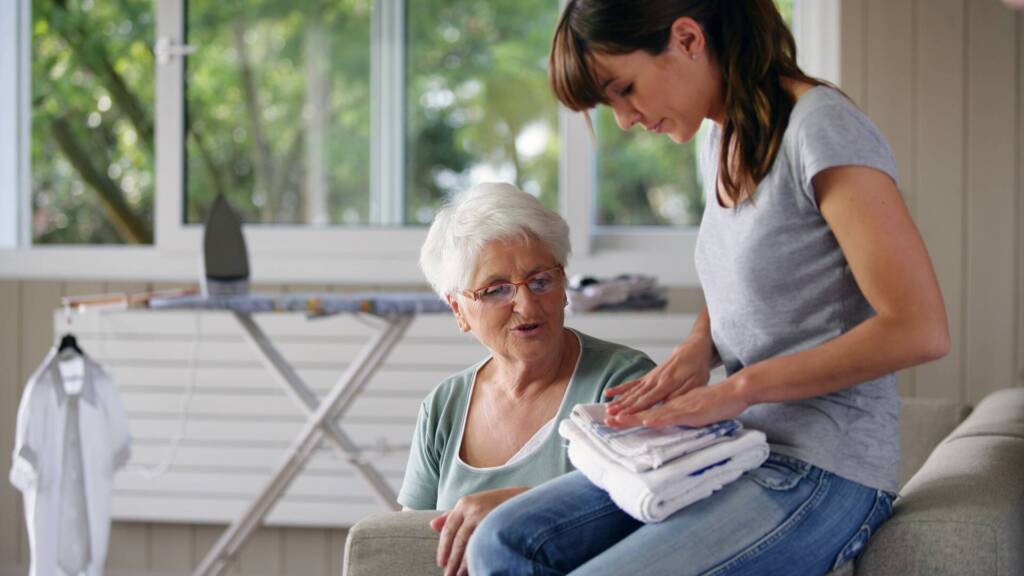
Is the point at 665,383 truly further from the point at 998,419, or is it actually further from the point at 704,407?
the point at 998,419

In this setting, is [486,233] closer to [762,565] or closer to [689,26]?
[689,26]

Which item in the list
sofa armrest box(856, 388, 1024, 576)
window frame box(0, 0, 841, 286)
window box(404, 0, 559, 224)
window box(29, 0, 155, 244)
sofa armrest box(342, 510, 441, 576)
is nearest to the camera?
sofa armrest box(856, 388, 1024, 576)

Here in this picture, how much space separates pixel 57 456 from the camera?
3057mm

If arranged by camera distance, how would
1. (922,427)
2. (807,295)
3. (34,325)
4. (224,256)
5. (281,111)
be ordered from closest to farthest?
1. (807,295)
2. (922,427)
3. (224,256)
4. (34,325)
5. (281,111)

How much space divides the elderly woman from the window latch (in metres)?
2.08

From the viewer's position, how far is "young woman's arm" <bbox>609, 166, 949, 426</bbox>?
52.0 inches

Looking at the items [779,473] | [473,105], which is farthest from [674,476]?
[473,105]

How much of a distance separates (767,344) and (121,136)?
3224 millimetres

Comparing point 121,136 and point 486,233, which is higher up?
point 121,136

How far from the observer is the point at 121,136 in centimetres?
420

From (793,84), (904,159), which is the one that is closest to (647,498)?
(793,84)

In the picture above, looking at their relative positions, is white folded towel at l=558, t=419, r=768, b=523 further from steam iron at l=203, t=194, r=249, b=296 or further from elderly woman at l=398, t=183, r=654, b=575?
steam iron at l=203, t=194, r=249, b=296

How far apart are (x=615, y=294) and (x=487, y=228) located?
1281 millimetres

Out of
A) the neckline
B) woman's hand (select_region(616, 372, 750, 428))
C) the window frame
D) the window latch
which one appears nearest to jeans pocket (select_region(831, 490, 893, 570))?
woman's hand (select_region(616, 372, 750, 428))
